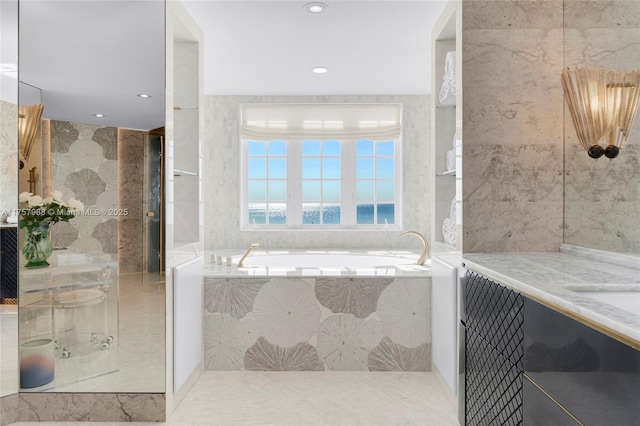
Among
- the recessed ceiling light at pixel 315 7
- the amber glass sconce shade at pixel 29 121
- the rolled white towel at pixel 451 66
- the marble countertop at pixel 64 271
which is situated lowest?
the marble countertop at pixel 64 271

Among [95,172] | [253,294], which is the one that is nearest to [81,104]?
[95,172]

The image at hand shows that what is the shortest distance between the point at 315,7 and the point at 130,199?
147 centimetres

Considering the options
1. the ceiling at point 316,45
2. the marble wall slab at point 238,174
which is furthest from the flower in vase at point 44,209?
the marble wall slab at point 238,174

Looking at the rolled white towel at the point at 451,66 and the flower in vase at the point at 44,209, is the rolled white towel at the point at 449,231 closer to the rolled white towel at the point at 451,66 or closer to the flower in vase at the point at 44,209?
the rolled white towel at the point at 451,66

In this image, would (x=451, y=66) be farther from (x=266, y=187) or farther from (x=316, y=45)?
(x=266, y=187)

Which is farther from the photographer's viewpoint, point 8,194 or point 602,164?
point 8,194

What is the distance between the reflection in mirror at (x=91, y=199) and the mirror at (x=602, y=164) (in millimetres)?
2077

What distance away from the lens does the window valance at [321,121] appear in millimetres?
4344

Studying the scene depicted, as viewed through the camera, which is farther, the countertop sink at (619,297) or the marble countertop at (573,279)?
the countertop sink at (619,297)

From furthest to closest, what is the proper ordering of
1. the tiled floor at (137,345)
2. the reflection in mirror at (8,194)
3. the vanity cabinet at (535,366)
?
the tiled floor at (137,345), the reflection in mirror at (8,194), the vanity cabinet at (535,366)

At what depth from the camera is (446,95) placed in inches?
93.7

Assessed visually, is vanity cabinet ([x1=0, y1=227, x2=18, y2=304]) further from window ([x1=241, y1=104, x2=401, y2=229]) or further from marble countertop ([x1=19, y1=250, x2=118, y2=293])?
window ([x1=241, y1=104, x2=401, y2=229])

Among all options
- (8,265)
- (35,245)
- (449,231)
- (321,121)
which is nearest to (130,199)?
(35,245)

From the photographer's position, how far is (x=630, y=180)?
1.76 meters
